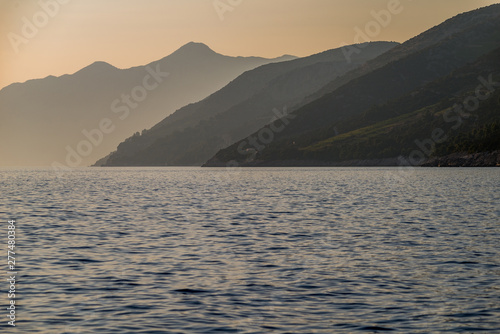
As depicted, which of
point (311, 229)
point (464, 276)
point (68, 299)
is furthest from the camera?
point (311, 229)

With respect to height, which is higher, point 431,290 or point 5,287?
point 5,287

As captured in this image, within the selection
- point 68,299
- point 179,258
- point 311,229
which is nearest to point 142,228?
point 311,229

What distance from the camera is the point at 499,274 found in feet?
115

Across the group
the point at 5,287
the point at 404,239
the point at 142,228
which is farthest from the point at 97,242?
the point at 404,239

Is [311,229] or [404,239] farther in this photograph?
[311,229]

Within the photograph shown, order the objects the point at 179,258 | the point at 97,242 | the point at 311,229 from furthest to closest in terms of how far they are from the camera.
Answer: the point at 311,229
the point at 97,242
the point at 179,258

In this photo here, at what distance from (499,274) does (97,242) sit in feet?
93.0

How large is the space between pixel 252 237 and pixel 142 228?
12.2m

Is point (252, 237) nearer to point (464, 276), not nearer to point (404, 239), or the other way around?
point (404, 239)

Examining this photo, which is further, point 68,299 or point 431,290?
point 431,290

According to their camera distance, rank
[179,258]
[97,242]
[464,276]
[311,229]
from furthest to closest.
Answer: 1. [311,229]
2. [97,242]
3. [179,258]
4. [464,276]

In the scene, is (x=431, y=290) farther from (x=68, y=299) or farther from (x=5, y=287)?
(x=5, y=287)

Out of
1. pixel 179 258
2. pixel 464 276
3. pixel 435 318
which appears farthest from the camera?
pixel 179 258

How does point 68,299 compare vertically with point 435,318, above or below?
above
